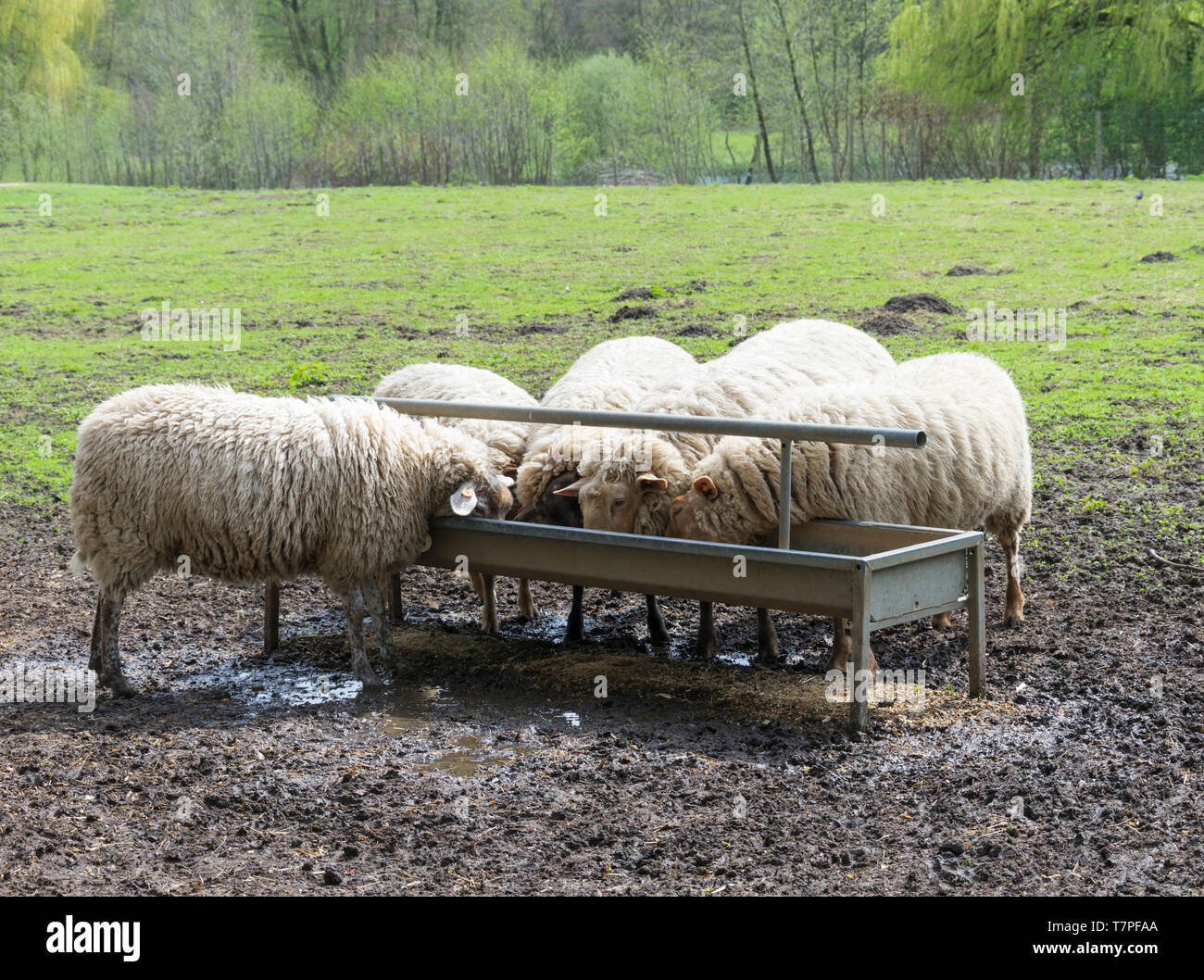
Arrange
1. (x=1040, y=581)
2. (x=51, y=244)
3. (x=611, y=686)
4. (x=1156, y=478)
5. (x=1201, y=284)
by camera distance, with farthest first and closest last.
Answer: (x=51, y=244), (x=1201, y=284), (x=1156, y=478), (x=1040, y=581), (x=611, y=686)

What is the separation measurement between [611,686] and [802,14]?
1174 inches

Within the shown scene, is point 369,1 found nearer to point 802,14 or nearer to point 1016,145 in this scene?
point 802,14

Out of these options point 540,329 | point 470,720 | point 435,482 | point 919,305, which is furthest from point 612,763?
point 919,305

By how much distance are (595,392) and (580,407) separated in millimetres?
186

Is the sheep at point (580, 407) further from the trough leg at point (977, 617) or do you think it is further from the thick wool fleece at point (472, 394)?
the trough leg at point (977, 617)

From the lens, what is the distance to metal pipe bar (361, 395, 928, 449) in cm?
535

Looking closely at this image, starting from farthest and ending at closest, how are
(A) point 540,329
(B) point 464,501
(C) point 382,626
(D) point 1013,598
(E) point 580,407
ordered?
(A) point 540,329
(E) point 580,407
(D) point 1013,598
(C) point 382,626
(B) point 464,501

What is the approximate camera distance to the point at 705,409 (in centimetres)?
714

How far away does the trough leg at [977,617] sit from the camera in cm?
582

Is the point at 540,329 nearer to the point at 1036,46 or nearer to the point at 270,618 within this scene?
the point at 270,618

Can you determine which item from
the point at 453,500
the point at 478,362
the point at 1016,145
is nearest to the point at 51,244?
the point at 478,362

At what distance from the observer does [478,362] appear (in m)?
13.5

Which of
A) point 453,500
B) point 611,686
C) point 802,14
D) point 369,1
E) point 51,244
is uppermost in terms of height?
point 369,1

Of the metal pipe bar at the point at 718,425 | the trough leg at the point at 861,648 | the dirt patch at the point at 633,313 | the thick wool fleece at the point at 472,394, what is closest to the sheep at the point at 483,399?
the thick wool fleece at the point at 472,394
